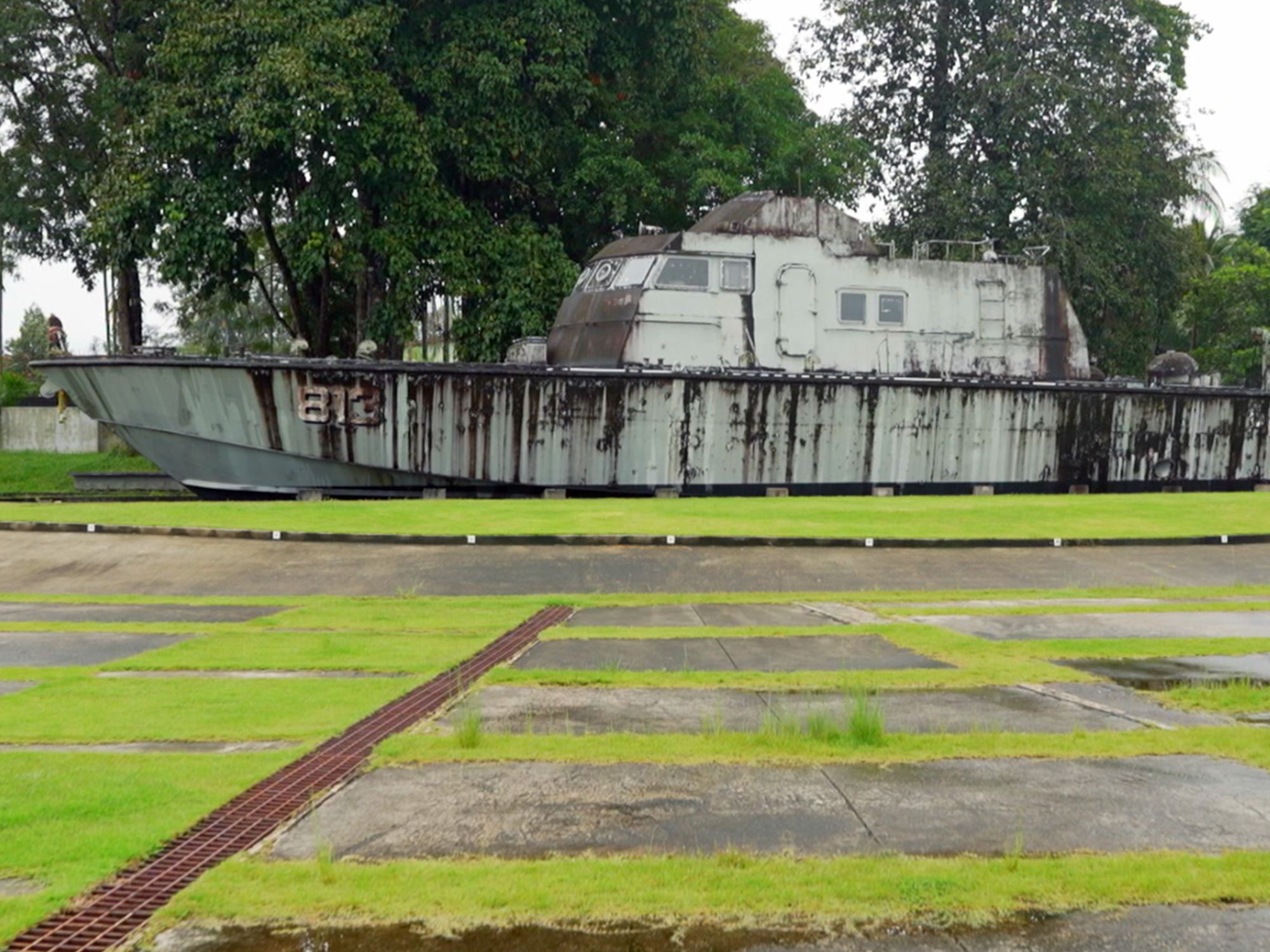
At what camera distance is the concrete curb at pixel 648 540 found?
17141mm

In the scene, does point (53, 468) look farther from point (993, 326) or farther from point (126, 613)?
point (126, 613)

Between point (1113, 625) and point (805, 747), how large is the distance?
18.8 ft

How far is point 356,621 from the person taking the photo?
12.0 meters

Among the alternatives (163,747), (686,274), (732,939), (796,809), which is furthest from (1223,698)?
(686,274)

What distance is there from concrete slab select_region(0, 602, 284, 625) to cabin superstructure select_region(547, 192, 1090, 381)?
40.3 feet

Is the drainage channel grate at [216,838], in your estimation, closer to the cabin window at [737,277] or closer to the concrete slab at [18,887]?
the concrete slab at [18,887]

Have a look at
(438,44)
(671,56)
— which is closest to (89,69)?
(438,44)

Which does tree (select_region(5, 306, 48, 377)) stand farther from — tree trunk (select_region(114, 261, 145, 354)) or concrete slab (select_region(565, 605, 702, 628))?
concrete slab (select_region(565, 605, 702, 628))

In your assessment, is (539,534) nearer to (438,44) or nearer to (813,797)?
(813,797)

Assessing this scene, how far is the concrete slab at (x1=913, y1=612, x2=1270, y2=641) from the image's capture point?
11109 mm

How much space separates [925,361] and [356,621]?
55.9ft

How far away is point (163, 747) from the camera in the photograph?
23.3 ft

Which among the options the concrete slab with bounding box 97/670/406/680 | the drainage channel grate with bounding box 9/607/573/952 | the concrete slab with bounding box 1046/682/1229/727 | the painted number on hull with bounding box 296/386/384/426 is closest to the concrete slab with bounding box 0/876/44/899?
the drainage channel grate with bounding box 9/607/573/952

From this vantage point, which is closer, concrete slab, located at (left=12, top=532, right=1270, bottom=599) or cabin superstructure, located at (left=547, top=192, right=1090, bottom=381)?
concrete slab, located at (left=12, top=532, right=1270, bottom=599)
